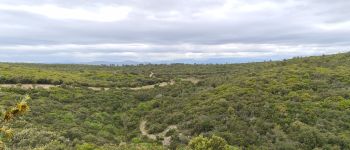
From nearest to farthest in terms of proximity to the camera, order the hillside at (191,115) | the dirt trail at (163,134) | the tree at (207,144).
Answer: the tree at (207,144)
the hillside at (191,115)
the dirt trail at (163,134)

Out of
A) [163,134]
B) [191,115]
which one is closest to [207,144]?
[163,134]

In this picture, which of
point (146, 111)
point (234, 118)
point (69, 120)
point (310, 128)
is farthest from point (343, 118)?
point (69, 120)

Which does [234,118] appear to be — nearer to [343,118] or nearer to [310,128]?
[310,128]

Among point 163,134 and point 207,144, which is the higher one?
point 207,144

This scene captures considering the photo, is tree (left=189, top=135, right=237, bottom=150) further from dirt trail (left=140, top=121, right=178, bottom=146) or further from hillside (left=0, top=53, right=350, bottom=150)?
dirt trail (left=140, top=121, right=178, bottom=146)

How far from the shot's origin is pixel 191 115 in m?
26.5

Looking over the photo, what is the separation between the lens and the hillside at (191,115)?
20.1m

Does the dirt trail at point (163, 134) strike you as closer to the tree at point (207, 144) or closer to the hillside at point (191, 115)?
the hillside at point (191, 115)

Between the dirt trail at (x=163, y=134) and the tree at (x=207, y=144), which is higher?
the tree at (x=207, y=144)

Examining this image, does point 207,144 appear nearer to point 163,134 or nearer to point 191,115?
point 163,134

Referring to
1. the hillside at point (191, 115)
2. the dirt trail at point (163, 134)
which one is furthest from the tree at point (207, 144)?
the dirt trail at point (163, 134)

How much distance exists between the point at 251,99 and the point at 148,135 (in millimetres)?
8584

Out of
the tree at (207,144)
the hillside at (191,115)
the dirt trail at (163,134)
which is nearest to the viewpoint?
the tree at (207,144)

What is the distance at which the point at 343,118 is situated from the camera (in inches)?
910
